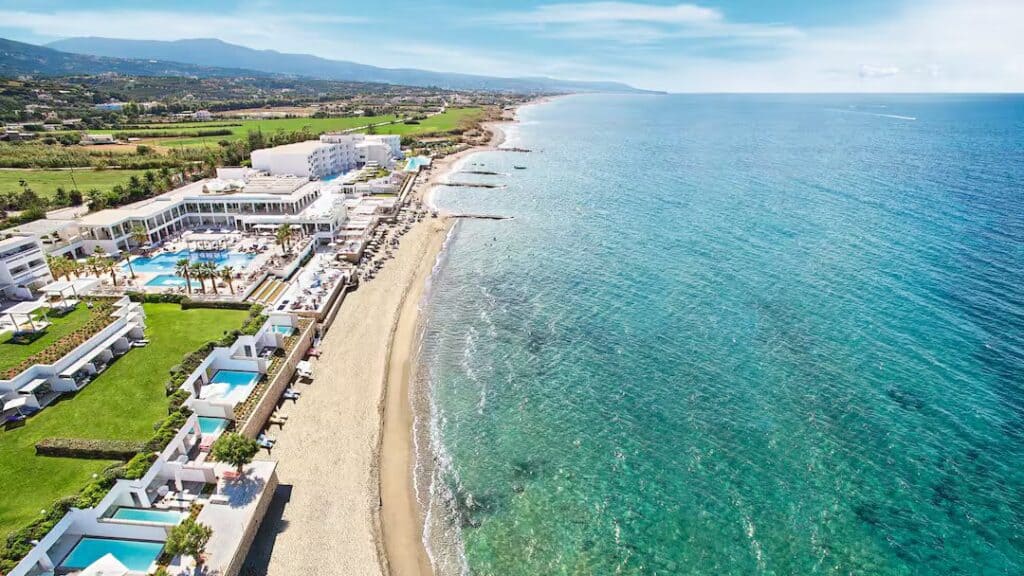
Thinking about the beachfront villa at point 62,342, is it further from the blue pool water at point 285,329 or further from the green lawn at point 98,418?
the blue pool water at point 285,329

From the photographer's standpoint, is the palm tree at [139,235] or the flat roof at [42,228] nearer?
the flat roof at [42,228]

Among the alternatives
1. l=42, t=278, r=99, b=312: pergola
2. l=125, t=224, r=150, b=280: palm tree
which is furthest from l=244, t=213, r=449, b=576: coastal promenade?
l=125, t=224, r=150, b=280: palm tree

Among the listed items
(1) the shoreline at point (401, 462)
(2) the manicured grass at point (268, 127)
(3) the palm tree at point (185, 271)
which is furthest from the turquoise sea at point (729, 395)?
(2) the manicured grass at point (268, 127)

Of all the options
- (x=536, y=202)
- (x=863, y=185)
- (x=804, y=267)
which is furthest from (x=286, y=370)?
(x=863, y=185)

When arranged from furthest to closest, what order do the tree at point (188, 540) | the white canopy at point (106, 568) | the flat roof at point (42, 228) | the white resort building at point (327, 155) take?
the white resort building at point (327, 155) < the flat roof at point (42, 228) < the tree at point (188, 540) < the white canopy at point (106, 568)

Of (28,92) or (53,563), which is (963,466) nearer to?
(53,563)

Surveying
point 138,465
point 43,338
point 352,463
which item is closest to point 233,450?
point 138,465

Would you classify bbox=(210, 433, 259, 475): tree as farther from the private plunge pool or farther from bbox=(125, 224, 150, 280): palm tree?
bbox=(125, 224, 150, 280): palm tree
